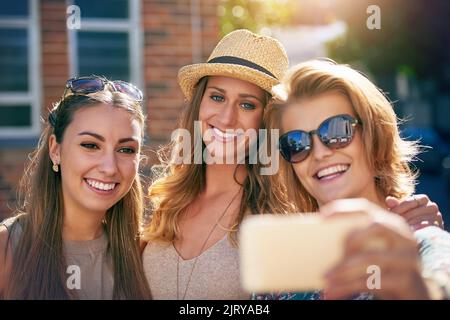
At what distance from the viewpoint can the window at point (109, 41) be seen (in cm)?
670

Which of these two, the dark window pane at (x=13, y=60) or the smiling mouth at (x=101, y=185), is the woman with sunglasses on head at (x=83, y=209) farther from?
the dark window pane at (x=13, y=60)

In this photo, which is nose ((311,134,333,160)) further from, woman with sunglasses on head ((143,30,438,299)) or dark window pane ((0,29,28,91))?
dark window pane ((0,29,28,91))

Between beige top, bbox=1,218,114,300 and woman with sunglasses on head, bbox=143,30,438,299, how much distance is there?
7.1 inches

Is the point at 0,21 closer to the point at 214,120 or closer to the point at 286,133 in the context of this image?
the point at 214,120

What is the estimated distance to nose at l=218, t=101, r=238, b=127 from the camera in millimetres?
2672

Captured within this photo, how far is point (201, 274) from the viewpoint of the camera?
2.53 meters

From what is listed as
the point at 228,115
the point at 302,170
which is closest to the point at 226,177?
the point at 228,115

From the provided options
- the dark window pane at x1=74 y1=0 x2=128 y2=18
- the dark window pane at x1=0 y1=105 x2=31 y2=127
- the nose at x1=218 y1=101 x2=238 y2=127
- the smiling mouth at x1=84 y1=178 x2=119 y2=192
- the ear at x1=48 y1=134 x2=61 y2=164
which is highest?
the dark window pane at x1=74 y1=0 x2=128 y2=18

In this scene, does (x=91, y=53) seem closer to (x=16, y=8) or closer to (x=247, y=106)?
(x=16, y=8)

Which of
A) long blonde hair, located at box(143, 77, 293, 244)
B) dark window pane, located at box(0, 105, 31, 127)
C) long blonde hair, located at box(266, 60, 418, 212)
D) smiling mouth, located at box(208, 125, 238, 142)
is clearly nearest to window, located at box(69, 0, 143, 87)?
dark window pane, located at box(0, 105, 31, 127)

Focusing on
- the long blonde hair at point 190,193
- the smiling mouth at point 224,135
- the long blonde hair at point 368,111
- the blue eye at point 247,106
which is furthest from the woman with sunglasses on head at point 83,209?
the long blonde hair at point 368,111

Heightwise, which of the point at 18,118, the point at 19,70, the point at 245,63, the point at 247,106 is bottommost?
the point at 247,106

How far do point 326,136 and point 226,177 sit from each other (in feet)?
3.22
